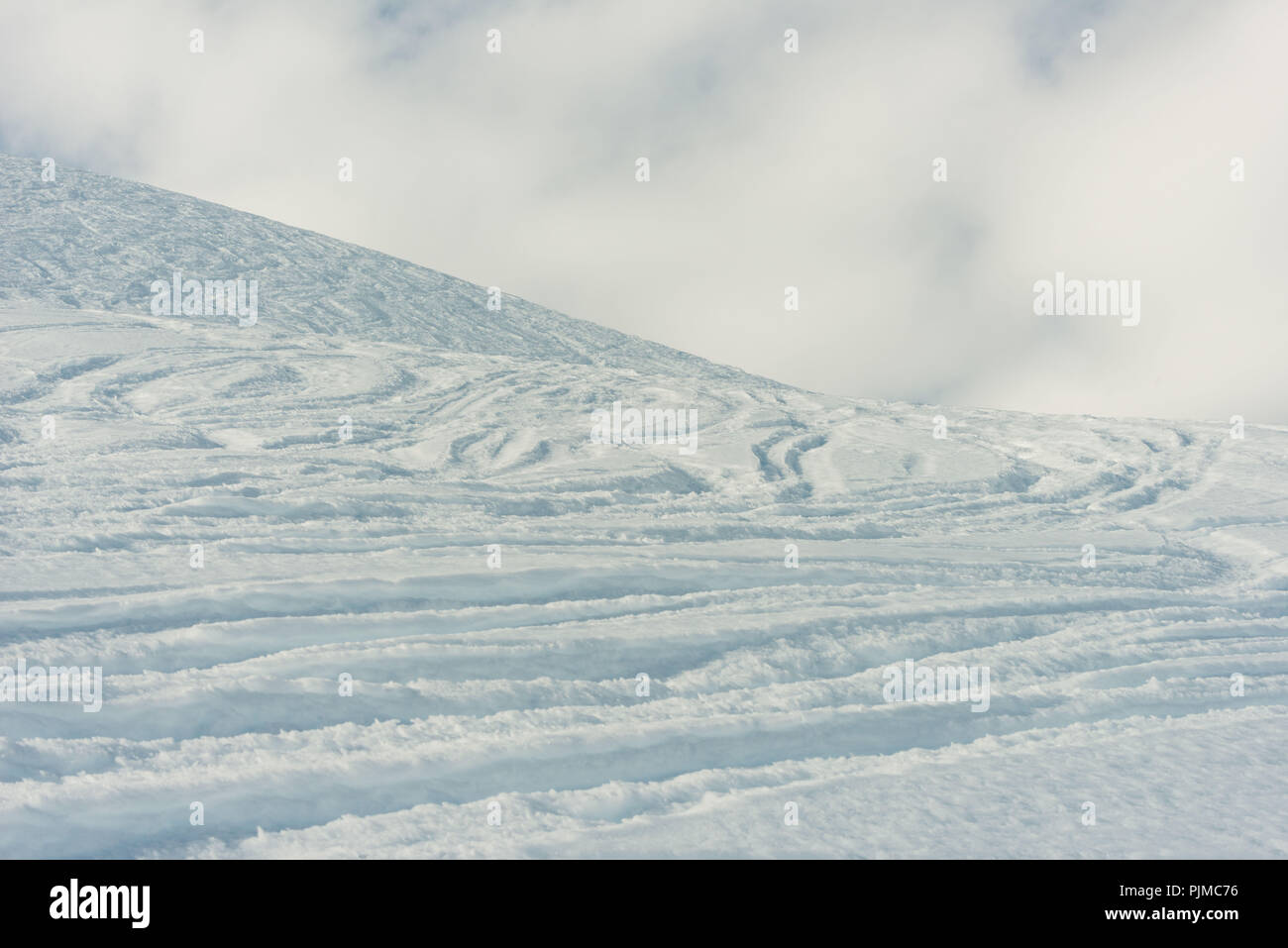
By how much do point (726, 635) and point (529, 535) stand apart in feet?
6.43

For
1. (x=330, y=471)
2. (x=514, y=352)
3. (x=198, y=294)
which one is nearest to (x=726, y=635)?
(x=330, y=471)

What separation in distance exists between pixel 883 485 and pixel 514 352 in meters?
9.68

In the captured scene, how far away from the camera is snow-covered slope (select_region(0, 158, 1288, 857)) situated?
331 cm

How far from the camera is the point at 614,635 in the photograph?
4.74 metres

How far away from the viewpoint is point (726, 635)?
4.84 metres

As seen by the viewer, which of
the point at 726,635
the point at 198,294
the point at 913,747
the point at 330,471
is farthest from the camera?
the point at 198,294

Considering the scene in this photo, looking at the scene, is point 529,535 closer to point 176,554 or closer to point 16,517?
point 176,554

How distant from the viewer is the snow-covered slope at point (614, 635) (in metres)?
3.31

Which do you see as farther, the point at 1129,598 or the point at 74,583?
the point at 1129,598

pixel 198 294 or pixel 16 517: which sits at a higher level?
Result: pixel 198 294

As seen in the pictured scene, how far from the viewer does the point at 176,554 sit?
5488mm
